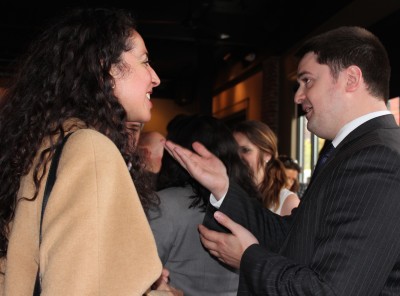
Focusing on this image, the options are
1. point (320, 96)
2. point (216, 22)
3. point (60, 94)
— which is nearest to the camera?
point (60, 94)

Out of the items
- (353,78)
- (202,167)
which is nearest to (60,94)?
(202,167)

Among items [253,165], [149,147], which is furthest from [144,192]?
[149,147]

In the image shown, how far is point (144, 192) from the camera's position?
59.0 inches

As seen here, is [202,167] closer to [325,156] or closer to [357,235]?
[325,156]

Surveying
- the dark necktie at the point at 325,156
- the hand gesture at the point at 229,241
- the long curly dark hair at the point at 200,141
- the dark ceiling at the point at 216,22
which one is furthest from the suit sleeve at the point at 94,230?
the dark ceiling at the point at 216,22

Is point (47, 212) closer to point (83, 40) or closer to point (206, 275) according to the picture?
point (83, 40)

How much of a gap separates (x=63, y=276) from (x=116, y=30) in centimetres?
63

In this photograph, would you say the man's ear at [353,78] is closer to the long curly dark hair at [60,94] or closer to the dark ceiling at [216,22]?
the long curly dark hair at [60,94]

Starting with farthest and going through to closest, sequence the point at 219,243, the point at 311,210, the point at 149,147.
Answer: the point at 149,147 → the point at 219,243 → the point at 311,210

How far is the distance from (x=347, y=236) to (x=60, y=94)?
766 millimetres

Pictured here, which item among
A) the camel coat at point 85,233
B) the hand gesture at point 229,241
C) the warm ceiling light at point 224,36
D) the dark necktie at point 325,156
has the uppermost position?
the warm ceiling light at point 224,36

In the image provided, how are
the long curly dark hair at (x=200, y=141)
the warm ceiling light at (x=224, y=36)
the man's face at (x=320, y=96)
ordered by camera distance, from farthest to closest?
1. the warm ceiling light at (x=224, y=36)
2. the long curly dark hair at (x=200, y=141)
3. the man's face at (x=320, y=96)

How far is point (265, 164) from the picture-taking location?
3.36 metres

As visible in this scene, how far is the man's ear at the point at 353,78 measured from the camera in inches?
62.9
